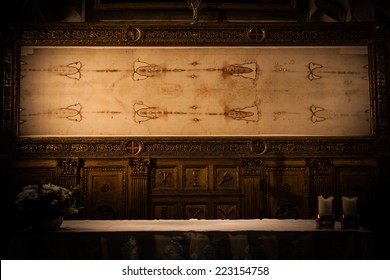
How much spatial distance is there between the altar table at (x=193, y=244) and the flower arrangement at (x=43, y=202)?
16 centimetres

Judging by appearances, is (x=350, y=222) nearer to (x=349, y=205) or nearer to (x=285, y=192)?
(x=349, y=205)

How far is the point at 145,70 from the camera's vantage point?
588 centimetres

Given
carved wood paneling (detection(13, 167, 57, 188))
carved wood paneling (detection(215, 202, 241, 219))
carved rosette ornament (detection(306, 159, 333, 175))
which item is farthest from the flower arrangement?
carved rosette ornament (detection(306, 159, 333, 175))

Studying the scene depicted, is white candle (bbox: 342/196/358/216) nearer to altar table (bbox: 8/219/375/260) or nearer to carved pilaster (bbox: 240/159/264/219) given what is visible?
altar table (bbox: 8/219/375/260)

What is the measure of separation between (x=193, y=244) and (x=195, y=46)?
2989mm

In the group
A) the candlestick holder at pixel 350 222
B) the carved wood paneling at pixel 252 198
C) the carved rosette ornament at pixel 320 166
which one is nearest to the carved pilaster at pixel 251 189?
the carved wood paneling at pixel 252 198

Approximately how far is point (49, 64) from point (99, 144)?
115 cm

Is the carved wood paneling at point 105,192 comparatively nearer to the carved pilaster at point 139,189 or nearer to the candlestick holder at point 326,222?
the carved pilaster at point 139,189

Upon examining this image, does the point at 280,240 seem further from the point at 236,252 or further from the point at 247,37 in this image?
the point at 247,37

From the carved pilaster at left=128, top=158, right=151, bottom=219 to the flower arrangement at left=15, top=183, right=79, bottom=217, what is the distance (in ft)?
6.16

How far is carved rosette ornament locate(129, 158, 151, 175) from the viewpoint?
574 centimetres

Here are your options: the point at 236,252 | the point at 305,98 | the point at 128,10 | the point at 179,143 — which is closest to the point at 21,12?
the point at 128,10

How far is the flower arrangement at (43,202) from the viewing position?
12.0 ft

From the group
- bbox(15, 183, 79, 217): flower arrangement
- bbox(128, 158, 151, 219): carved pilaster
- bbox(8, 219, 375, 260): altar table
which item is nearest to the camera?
bbox(8, 219, 375, 260): altar table
